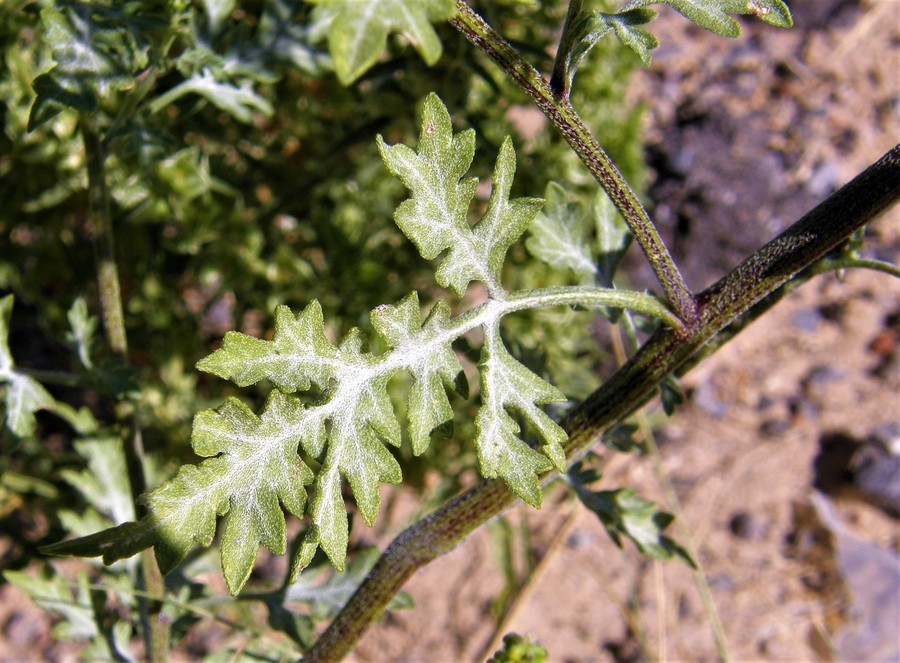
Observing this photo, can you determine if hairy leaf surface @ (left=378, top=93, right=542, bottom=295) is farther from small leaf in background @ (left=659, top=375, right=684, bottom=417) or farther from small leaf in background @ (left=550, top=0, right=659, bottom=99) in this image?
small leaf in background @ (left=659, top=375, right=684, bottom=417)

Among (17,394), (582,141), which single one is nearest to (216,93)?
(17,394)

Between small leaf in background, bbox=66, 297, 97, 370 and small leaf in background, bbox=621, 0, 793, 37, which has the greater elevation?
small leaf in background, bbox=621, 0, 793, 37

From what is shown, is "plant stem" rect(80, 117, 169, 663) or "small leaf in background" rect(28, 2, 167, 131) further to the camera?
"plant stem" rect(80, 117, 169, 663)

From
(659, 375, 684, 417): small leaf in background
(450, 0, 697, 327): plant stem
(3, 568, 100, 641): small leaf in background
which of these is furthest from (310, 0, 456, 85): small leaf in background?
(3, 568, 100, 641): small leaf in background

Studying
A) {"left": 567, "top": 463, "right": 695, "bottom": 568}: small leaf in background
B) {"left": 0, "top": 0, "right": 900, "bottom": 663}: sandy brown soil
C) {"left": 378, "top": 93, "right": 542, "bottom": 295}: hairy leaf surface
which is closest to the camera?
{"left": 378, "top": 93, "right": 542, "bottom": 295}: hairy leaf surface

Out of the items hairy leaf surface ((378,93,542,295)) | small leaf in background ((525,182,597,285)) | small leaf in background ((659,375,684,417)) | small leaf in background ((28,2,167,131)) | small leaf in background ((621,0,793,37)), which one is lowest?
small leaf in background ((659,375,684,417))

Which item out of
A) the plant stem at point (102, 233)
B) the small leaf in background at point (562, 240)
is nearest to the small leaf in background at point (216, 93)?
the plant stem at point (102, 233)

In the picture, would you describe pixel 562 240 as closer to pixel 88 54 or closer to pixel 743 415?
pixel 88 54
